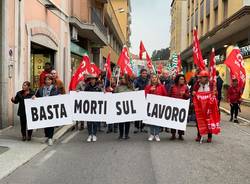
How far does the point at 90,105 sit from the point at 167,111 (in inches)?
72.8

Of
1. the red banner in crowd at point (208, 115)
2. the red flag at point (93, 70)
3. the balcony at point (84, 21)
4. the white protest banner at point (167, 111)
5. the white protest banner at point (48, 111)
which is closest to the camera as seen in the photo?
the white protest banner at point (48, 111)

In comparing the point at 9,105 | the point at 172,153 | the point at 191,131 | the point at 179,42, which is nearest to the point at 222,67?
the point at 191,131

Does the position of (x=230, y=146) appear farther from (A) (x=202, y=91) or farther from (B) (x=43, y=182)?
(B) (x=43, y=182)

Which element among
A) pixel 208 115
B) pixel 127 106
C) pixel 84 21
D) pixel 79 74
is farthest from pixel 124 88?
pixel 84 21

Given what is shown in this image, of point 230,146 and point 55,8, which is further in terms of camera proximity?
point 55,8

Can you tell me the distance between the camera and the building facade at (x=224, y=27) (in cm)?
2269

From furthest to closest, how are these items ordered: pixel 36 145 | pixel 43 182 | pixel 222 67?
pixel 222 67 → pixel 36 145 → pixel 43 182

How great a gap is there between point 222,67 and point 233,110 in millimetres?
15376

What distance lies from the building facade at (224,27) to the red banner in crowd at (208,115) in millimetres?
5907

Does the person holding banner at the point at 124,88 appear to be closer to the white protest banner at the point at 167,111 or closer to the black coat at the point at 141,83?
the white protest banner at the point at 167,111

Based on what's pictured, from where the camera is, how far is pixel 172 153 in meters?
8.82

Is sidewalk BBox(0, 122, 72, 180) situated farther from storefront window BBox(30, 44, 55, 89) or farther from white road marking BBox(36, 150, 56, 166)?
storefront window BBox(30, 44, 55, 89)

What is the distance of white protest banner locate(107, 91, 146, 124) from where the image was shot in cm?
1060

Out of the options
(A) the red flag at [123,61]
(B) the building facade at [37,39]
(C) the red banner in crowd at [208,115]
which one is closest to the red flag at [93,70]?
(A) the red flag at [123,61]
